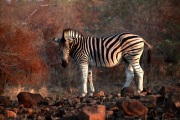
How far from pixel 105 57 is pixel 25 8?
67.8 ft

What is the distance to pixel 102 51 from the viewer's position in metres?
13.0

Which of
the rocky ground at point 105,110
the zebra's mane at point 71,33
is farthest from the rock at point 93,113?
the zebra's mane at point 71,33

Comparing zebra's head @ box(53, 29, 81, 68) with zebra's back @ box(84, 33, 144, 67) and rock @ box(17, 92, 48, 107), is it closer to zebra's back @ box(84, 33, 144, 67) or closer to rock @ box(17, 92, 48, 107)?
zebra's back @ box(84, 33, 144, 67)

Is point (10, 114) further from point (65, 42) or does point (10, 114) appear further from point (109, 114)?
point (65, 42)

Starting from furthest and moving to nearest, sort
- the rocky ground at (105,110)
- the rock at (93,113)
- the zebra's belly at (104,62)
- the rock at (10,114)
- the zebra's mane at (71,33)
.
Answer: the zebra's belly at (104,62) < the zebra's mane at (71,33) < the rock at (10,114) < the rocky ground at (105,110) < the rock at (93,113)

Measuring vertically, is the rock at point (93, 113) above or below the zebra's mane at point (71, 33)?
below

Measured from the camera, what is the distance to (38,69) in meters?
13.6

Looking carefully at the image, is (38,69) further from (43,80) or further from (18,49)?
(43,80)

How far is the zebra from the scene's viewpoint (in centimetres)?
1253

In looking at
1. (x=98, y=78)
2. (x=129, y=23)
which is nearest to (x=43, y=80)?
(x=98, y=78)

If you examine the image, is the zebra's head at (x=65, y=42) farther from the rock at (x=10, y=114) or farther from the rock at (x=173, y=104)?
the rock at (x=173, y=104)

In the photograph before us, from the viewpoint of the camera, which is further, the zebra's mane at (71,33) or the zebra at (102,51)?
the zebra's mane at (71,33)

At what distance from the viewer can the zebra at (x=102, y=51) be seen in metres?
12.5

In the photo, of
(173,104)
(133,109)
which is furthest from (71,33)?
(173,104)
